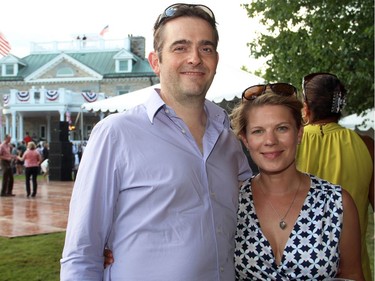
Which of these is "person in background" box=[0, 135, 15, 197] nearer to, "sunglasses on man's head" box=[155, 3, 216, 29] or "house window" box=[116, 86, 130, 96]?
"sunglasses on man's head" box=[155, 3, 216, 29]

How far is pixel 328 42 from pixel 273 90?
8314 mm

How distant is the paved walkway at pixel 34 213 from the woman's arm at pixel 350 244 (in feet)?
25.1

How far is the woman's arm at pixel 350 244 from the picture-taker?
6.98 ft

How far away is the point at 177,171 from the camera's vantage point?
1998 millimetres

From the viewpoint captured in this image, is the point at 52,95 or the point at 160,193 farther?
the point at 52,95

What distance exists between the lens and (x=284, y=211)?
7.30 ft

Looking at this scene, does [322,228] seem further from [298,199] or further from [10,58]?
[10,58]

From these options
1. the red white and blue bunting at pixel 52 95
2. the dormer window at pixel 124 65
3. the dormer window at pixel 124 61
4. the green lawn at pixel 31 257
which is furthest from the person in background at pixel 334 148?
the dormer window at pixel 124 65

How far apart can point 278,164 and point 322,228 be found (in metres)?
0.33

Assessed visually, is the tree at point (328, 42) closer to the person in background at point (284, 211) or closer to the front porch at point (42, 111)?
the person in background at point (284, 211)

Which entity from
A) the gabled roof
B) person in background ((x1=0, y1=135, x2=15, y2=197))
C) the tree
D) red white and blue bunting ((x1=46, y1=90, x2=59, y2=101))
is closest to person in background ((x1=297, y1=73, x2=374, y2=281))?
the tree

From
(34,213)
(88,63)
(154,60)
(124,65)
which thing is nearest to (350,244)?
(154,60)

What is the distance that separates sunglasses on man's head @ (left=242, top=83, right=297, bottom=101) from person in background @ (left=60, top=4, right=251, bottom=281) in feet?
0.97

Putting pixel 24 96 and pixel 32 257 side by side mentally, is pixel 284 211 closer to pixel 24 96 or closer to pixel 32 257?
pixel 32 257
